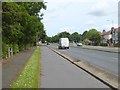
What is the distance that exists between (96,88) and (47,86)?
188 centimetres

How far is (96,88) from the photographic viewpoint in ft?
43.0

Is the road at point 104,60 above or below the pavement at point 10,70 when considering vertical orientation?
below

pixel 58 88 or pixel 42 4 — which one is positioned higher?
pixel 42 4

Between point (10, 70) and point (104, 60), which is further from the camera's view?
point (104, 60)

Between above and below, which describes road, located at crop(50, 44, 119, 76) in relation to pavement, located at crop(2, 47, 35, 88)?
below

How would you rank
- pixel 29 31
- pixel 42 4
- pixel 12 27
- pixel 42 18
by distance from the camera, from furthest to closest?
1. pixel 42 18
2. pixel 42 4
3. pixel 29 31
4. pixel 12 27

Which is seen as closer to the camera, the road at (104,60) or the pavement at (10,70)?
the pavement at (10,70)

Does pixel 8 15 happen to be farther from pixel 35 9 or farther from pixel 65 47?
pixel 65 47

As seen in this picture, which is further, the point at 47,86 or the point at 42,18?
the point at 42,18

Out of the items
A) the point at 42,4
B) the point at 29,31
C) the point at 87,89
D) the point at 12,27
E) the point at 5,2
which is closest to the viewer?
the point at 87,89

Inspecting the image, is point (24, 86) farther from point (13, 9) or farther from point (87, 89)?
point (13, 9)

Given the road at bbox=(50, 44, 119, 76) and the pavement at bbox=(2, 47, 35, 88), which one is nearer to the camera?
the pavement at bbox=(2, 47, 35, 88)

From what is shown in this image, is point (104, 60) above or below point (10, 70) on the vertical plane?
below

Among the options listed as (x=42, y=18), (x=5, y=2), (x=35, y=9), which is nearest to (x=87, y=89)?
(x=5, y=2)
